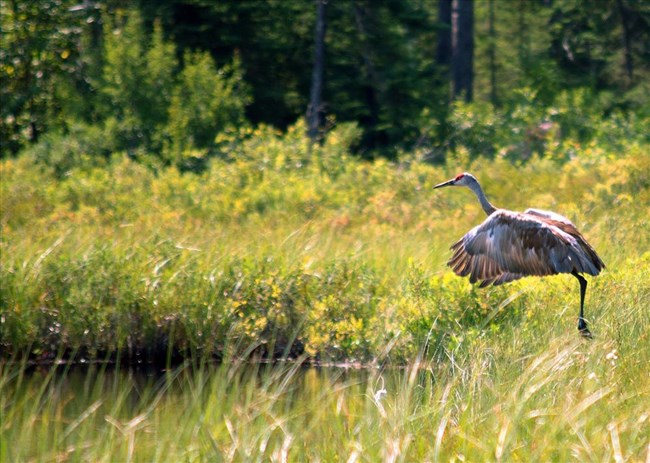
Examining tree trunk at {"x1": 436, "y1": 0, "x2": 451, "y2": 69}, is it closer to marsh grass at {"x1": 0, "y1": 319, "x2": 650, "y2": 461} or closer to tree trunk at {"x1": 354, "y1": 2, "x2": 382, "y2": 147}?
tree trunk at {"x1": 354, "y1": 2, "x2": 382, "y2": 147}

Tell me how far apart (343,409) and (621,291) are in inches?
111

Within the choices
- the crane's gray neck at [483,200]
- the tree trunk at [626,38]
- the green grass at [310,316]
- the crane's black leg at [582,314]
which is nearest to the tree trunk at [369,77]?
the green grass at [310,316]

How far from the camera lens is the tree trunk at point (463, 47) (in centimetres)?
2373

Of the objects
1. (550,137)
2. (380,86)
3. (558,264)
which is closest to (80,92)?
(380,86)

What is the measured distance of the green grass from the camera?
506cm

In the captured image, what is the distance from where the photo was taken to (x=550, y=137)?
58.7ft

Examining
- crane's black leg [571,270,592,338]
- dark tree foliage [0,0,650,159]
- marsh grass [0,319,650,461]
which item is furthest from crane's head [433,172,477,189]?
dark tree foliage [0,0,650,159]

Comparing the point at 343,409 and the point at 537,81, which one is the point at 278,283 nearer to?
the point at 343,409

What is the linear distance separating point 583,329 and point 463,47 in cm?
1729

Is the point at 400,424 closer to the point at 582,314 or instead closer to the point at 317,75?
the point at 582,314

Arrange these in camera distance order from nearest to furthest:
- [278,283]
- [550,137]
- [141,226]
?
1. [278,283]
2. [141,226]
3. [550,137]

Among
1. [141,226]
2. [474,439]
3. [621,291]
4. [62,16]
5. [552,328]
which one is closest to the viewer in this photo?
[474,439]

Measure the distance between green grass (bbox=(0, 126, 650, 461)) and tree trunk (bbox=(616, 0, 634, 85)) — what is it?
26.8 ft

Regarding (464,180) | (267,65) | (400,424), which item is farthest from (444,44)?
(400,424)
